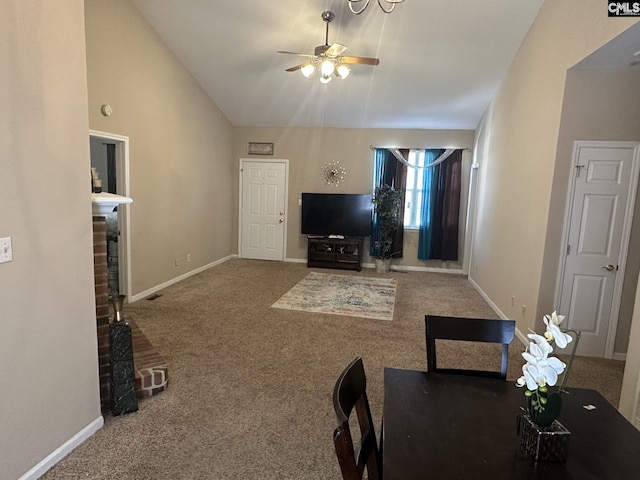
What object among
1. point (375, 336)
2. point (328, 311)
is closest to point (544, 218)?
point (375, 336)

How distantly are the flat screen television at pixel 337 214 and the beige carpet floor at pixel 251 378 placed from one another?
195 centimetres

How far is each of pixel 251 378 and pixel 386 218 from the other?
4.61 m

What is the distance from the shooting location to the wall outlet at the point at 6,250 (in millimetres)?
1711

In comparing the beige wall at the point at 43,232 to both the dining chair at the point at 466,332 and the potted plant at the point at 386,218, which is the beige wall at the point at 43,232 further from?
the potted plant at the point at 386,218

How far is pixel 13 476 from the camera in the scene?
1.83m

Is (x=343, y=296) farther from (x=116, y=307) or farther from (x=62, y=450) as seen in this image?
(x=62, y=450)

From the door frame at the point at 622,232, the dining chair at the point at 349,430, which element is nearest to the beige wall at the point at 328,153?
the door frame at the point at 622,232

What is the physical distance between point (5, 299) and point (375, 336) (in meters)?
3.10

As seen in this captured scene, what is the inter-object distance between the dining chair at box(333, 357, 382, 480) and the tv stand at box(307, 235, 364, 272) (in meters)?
5.71

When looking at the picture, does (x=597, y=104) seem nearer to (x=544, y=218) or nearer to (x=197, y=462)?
(x=544, y=218)

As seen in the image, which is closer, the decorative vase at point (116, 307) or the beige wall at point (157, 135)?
the decorative vase at point (116, 307)

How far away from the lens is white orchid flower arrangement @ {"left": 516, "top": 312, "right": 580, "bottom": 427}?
1120mm

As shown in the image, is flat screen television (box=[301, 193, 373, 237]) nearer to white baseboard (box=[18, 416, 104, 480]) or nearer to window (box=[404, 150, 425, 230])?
window (box=[404, 150, 425, 230])

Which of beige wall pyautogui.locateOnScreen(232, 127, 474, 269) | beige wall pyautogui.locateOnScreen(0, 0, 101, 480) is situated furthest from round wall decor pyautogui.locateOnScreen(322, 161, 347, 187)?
beige wall pyautogui.locateOnScreen(0, 0, 101, 480)
